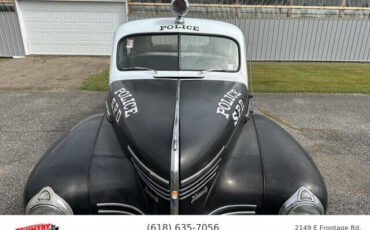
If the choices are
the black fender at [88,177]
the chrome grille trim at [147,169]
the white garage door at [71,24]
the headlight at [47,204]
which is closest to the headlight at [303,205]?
the chrome grille trim at [147,169]

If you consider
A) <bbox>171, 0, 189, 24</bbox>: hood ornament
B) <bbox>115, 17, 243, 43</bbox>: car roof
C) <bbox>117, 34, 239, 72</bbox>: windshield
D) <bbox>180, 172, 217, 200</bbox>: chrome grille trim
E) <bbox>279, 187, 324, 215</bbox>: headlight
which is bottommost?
<bbox>279, 187, 324, 215</bbox>: headlight

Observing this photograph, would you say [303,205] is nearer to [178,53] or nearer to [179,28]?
[178,53]

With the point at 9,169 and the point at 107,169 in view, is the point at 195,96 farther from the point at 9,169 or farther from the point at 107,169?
the point at 9,169

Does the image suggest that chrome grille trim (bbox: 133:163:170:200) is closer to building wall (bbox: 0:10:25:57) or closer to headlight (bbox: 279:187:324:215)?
headlight (bbox: 279:187:324:215)

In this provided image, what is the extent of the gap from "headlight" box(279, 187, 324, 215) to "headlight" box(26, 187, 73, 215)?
5.48ft

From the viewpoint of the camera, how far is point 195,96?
2725 millimetres

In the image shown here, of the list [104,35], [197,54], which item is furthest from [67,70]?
[197,54]

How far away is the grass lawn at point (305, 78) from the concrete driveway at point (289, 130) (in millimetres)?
598

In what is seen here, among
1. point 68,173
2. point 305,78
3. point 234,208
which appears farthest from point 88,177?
point 305,78

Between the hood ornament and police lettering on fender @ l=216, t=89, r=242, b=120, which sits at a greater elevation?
the hood ornament

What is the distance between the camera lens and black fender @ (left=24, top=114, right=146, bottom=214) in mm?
2146

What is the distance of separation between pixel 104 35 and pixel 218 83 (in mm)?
11870

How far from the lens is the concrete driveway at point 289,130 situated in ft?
12.6

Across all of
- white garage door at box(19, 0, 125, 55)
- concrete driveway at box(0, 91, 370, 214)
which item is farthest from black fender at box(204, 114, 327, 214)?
white garage door at box(19, 0, 125, 55)
